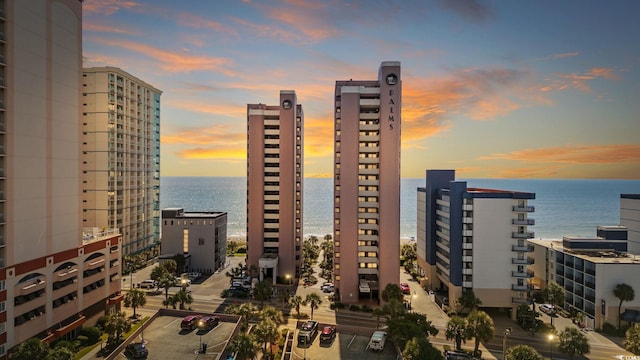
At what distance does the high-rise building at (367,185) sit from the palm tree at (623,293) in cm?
3255

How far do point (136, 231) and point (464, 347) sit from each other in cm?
8859

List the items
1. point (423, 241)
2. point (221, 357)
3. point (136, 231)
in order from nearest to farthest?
1. point (221, 357)
2. point (423, 241)
3. point (136, 231)

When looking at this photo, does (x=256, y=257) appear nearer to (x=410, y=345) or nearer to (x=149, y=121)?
(x=410, y=345)

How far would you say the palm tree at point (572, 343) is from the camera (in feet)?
138

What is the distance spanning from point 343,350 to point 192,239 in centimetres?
5423

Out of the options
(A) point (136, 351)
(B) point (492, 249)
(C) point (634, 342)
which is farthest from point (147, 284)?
(C) point (634, 342)

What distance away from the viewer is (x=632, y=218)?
7288 centimetres

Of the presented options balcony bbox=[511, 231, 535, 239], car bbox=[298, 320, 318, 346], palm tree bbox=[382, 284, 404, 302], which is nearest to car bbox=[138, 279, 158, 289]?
car bbox=[298, 320, 318, 346]

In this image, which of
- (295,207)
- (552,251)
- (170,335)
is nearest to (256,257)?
(295,207)

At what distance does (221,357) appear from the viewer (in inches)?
1569

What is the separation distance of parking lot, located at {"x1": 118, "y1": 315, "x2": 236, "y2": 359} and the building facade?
1347 inches

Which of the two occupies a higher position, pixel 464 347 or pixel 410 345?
pixel 410 345

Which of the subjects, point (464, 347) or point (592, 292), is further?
point (592, 292)

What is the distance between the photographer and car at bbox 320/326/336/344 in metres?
45.2
